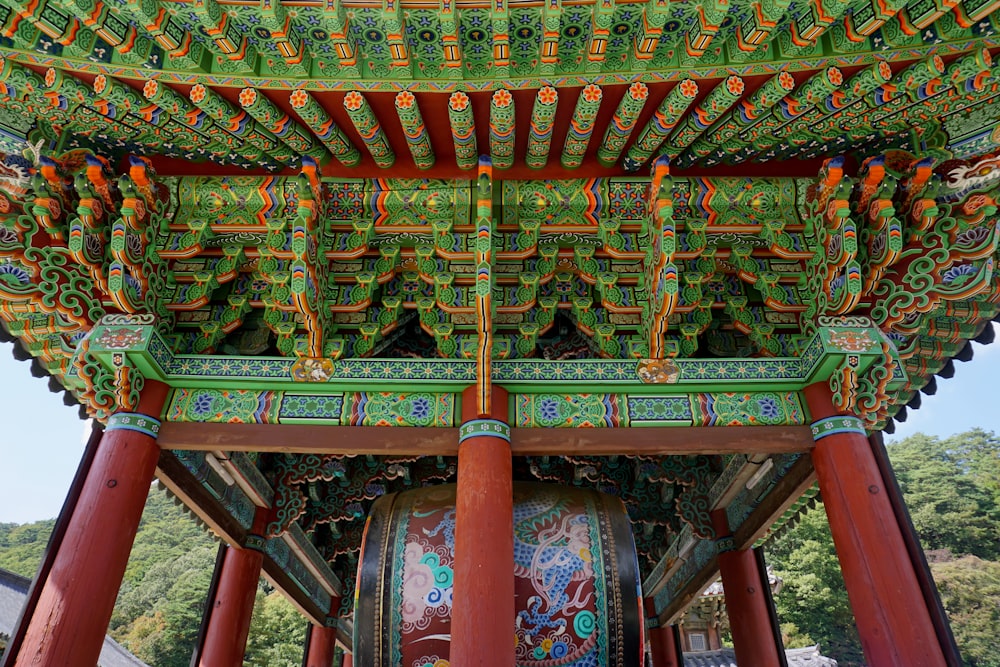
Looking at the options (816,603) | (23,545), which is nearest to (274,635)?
(816,603)

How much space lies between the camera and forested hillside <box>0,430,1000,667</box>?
80.7ft

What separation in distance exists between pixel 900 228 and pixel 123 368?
5.59 metres

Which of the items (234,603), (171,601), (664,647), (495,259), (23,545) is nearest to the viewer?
(495,259)

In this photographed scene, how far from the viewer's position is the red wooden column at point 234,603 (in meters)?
6.89

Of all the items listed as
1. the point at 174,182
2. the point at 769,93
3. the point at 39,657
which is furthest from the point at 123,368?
the point at 769,93

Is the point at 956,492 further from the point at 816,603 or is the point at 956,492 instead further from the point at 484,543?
the point at 484,543

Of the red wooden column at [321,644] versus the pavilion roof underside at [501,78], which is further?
the red wooden column at [321,644]

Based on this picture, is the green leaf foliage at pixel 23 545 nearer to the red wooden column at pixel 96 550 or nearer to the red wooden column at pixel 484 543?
the red wooden column at pixel 96 550

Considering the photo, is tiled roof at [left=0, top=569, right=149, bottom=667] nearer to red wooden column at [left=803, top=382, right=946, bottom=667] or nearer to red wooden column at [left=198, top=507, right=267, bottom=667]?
red wooden column at [left=198, top=507, right=267, bottom=667]

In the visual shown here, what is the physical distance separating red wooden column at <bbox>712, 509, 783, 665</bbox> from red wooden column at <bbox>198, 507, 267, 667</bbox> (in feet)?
15.6

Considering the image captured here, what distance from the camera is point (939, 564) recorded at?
86.6ft

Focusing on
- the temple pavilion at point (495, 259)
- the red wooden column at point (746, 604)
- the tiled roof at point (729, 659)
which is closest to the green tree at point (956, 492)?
the tiled roof at point (729, 659)

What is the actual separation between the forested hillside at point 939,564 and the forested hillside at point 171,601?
693 inches

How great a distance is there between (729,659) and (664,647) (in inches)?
342
